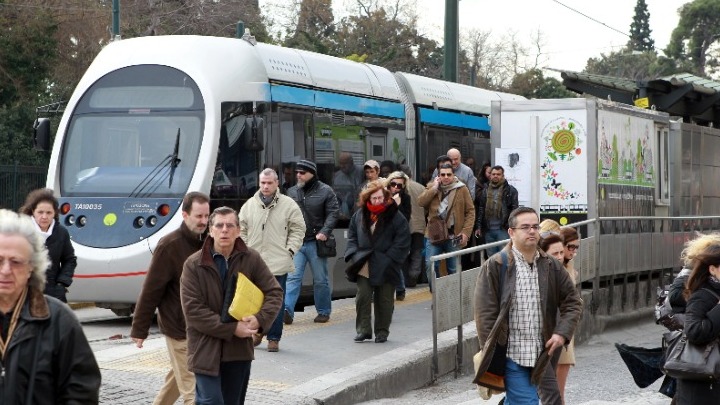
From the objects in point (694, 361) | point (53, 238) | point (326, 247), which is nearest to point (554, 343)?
point (694, 361)

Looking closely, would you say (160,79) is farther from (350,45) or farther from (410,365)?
(350,45)

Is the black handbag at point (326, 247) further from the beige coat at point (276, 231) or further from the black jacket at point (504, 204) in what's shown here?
the black jacket at point (504, 204)

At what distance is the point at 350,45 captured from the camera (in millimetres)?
54812

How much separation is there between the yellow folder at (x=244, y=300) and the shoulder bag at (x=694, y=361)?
2.22 metres

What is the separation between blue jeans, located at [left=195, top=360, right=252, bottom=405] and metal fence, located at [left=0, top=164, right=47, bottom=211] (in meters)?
18.6

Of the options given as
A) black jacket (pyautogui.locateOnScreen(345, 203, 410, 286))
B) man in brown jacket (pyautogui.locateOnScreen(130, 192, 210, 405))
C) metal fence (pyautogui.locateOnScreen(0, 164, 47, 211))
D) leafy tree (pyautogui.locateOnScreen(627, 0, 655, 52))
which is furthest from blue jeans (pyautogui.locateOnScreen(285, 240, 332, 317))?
leafy tree (pyautogui.locateOnScreen(627, 0, 655, 52))

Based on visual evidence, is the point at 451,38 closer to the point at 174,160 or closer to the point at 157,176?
the point at 174,160

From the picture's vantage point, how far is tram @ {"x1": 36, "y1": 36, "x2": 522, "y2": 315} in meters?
14.3

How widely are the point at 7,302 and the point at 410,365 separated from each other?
285 inches

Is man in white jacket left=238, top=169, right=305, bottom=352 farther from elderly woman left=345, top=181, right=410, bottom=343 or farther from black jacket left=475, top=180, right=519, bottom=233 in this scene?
black jacket left=475, top=180, right=519, bottom=233

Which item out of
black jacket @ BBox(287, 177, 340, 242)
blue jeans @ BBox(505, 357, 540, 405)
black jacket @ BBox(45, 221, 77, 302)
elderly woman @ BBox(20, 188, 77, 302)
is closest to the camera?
blue jeans @ BBox(505, 357, 540, 405)

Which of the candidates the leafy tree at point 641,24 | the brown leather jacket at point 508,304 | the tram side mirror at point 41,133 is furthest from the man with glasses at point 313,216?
the leafy tree at point 641,24

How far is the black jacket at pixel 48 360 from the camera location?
435cm

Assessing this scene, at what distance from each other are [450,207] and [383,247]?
9.64 feet
